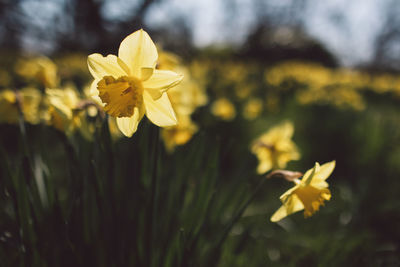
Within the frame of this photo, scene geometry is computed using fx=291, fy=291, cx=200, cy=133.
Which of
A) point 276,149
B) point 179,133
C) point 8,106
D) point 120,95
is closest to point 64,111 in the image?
point 120,95

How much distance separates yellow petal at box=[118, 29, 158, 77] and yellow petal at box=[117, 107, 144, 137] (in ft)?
0.43

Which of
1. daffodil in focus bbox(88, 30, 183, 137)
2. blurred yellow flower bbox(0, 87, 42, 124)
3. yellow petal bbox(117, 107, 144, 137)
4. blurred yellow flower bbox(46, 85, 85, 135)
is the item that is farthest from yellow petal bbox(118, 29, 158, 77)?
blurred yellow flower bbox(0, 87, 42, 124)

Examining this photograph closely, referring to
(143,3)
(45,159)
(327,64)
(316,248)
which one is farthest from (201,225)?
(327,64)

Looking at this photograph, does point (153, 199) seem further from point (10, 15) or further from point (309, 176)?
point (10, 15)

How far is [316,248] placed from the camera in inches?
65.7

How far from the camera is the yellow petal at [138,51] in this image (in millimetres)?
842

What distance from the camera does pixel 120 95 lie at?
908 mm

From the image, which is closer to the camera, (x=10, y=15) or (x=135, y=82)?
(x=135, y=82)

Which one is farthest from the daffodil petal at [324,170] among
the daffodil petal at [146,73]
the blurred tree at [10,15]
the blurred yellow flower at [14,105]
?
the blurred tree at [10,15]

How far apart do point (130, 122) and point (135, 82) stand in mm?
124

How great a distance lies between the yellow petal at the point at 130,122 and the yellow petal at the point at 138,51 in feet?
0.43

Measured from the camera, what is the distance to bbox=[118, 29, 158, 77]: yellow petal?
0.84 m

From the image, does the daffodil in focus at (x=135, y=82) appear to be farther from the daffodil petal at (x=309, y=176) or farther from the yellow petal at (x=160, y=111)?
the daffodil petal at (x=309, y=176)

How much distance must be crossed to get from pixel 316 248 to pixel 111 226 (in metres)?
1.22
